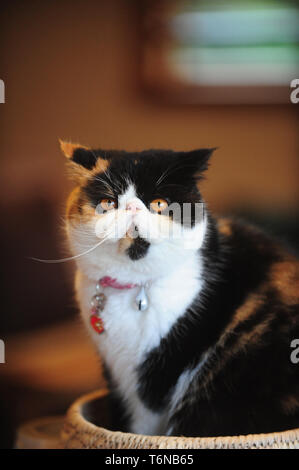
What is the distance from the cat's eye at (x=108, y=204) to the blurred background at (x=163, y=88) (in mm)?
1410

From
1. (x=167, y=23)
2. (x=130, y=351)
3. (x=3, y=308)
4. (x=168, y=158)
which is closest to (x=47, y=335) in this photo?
(x=3, y=308)

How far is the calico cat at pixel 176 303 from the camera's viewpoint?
0.80 meters

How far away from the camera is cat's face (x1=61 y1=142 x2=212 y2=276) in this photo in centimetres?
78

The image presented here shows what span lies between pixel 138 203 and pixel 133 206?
0.04 feet

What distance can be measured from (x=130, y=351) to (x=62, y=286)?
1.19 meters

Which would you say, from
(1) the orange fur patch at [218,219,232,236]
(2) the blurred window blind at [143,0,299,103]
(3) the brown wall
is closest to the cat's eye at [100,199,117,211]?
(1) the orange fur patch at [218,219,232,236]

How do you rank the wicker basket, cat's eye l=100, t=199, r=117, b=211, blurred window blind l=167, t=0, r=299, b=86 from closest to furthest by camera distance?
1. the wicker basket
2. cat's eye l=100, t=199, r=117, b=211
3. blurred window blind l=167, t=0, r=299, b=86

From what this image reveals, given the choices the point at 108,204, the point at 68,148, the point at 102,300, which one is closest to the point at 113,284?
the point at 102,300

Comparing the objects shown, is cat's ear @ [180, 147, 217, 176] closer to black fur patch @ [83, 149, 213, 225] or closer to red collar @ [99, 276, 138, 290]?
black fur patch @ [83, 149, 213, 225]

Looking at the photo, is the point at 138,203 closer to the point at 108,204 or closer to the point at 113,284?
the point at 108,204

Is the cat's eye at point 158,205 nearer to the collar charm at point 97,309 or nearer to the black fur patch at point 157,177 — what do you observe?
the black fur patch at point 157,177

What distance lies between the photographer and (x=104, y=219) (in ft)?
2.64

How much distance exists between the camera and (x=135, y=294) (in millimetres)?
871
